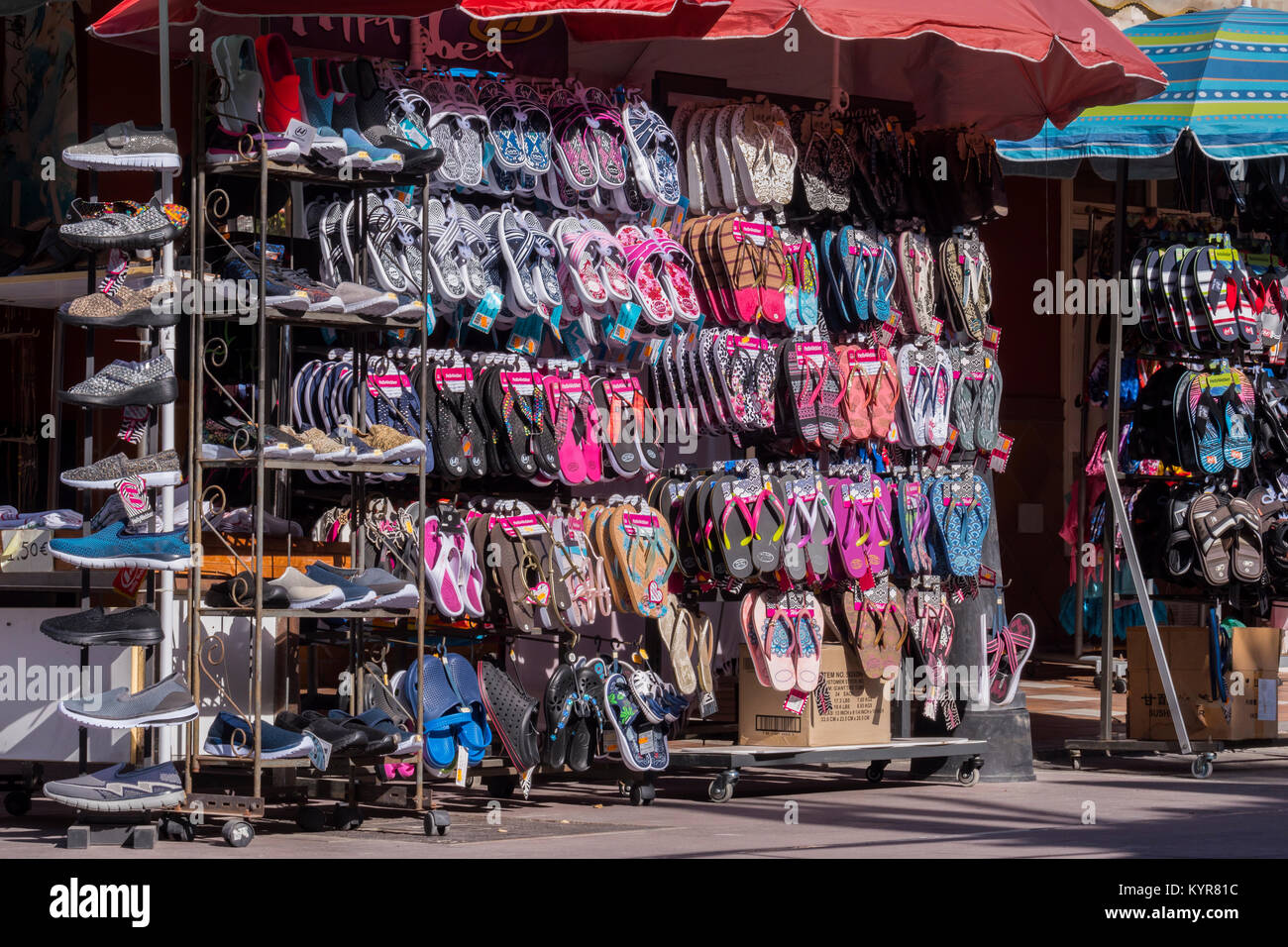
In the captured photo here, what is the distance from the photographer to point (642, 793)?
1062 cm

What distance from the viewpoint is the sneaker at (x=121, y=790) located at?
8.64m

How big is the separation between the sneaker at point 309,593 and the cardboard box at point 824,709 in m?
2.81

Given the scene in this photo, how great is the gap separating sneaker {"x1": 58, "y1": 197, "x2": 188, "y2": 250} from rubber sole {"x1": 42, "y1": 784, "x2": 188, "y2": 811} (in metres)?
2.18

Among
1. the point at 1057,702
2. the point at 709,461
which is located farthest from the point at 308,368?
the point at 1057,702

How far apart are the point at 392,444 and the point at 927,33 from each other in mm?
3692

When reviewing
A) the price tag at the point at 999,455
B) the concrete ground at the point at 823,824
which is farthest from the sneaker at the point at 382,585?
the price tag at the point at 999,455

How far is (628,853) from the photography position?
8.67 meters

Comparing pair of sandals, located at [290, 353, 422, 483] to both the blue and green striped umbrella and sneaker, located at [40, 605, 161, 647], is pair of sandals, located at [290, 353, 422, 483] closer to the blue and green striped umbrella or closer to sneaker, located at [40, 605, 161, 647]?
sneaker, located at [40, 605, 161, 647]

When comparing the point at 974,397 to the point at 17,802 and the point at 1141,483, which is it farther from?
the point at 17,802

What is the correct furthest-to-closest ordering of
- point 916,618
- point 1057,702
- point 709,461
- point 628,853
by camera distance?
point 1057,702 < point 709,461 < point 916,618 < point 628,853

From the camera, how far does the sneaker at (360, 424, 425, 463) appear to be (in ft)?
30.9

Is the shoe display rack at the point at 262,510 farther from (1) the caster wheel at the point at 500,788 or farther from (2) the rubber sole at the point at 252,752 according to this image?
(1) the caster wheel at the point at 500,788

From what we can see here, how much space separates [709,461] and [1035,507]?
27.4ft

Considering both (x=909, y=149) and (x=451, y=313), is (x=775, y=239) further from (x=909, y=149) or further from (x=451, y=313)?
(x=451, y=313)
